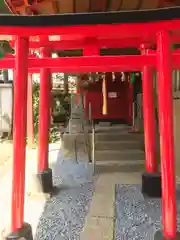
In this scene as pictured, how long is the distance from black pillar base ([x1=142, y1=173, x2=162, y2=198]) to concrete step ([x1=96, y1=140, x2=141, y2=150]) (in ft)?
4.64

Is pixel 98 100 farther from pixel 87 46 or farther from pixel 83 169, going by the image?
pixel 87 46

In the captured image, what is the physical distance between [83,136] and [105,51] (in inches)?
43.5

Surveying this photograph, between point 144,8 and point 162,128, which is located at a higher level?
point 144,8

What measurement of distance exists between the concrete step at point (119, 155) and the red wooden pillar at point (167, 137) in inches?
85.9

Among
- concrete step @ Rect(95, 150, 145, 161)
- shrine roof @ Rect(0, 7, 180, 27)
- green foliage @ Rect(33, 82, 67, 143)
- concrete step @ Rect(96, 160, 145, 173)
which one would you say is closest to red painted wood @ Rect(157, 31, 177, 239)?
shrine roof @ Rect(0, 7, 180, 27)

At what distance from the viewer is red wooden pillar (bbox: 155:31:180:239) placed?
4.10 feet

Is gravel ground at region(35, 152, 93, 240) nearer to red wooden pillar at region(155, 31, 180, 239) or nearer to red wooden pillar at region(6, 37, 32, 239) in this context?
red wooden pillar at region(6, 37, 32, 239)

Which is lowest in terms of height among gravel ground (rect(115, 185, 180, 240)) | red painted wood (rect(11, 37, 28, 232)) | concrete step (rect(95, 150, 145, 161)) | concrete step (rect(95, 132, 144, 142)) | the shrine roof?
gravel ground (rect(115, 185, 180, 240))

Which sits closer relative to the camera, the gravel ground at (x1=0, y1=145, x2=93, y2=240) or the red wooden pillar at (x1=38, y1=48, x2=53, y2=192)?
the gravel ground at (x1=0, y1=145, x2=93, y2=240)

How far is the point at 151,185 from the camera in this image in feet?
7.49

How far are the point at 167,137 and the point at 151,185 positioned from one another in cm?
110

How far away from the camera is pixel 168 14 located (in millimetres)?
1151

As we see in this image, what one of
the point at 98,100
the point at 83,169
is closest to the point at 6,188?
the point at 83,169

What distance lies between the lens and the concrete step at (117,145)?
3750mm
